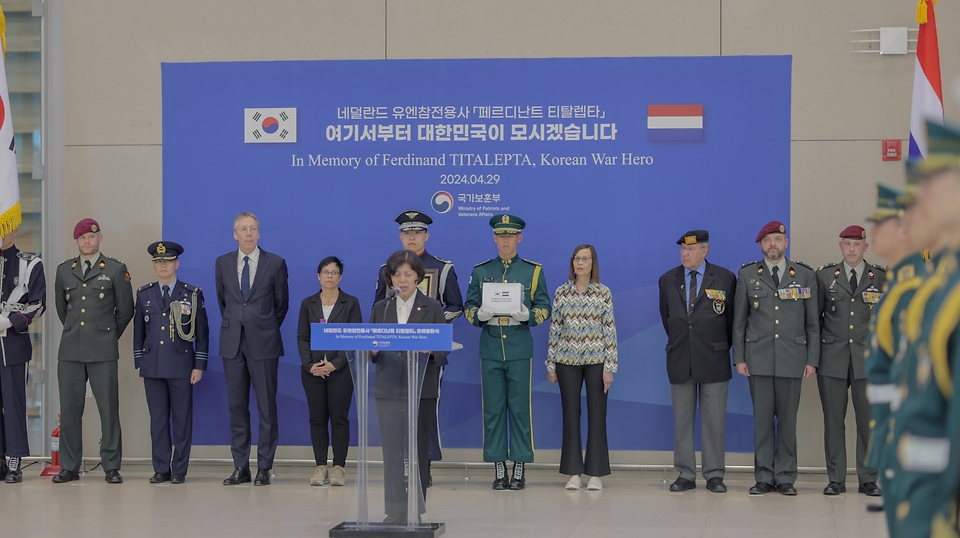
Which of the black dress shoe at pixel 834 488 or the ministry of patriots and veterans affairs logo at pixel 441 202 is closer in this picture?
the black dress shoe at pixel 834 488

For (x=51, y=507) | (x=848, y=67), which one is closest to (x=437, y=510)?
(x=51, y=507)

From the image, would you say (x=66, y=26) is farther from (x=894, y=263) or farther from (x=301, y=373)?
(x=894, y=263)

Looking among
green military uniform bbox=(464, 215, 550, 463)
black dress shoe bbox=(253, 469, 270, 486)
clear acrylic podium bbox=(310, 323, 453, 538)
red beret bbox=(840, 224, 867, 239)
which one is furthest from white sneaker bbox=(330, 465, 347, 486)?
red beret bbox=(840, 224, 867, 239)

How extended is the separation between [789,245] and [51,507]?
17.1 ft

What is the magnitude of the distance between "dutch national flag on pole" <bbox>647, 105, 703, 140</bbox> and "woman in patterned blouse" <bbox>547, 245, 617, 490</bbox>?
1165 millimetres

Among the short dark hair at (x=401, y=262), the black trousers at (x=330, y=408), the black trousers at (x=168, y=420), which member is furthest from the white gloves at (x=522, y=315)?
the black trousers at (x=168, y=420)

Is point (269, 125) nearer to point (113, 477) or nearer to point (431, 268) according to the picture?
point (431, 268)

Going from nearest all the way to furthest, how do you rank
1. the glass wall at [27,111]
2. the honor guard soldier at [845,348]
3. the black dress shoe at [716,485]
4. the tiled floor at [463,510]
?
the tiled floor at [463,510], the honor guard soldier at [845,348], the black dress shoe at [716,485], the glass wall at [27,111]

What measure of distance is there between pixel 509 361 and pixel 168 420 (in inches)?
98.8

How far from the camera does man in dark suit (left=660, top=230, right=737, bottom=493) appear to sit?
6.43 m

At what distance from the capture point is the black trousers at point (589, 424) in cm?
644

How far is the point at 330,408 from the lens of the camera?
6625 mm

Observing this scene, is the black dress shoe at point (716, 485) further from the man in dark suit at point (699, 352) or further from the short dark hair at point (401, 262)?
the short dark hair at point (401, 262)

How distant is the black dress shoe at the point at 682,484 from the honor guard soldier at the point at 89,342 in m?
3.90
